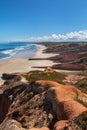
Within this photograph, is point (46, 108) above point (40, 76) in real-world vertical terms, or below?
above

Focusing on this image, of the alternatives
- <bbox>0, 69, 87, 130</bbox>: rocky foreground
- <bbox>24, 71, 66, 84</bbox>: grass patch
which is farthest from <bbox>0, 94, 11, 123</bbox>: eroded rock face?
<bbox>24, 71, 66, 84</bbox>: grass patch

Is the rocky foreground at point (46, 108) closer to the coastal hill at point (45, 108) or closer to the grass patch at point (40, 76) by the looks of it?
the coastal hill at point (45, 108)

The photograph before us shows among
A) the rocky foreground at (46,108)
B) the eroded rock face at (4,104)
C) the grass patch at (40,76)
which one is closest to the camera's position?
the rocky foreground at (46,108)

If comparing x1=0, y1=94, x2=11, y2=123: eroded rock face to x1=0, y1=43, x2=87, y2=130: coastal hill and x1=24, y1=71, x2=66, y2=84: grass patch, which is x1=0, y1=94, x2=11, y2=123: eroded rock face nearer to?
x1=0, y1=43, x2=87, y2=130: coastal hill

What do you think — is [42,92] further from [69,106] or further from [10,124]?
[10,124]

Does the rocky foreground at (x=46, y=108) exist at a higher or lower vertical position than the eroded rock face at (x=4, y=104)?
higher

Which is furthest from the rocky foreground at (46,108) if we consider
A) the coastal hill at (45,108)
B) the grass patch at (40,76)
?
the grass patch at (40,76)

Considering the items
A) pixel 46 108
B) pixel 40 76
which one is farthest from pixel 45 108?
pixel 40 76

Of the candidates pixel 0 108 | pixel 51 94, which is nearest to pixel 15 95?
pixel 0 108

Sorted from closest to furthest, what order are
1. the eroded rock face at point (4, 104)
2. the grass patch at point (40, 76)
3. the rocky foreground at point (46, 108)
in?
the rocky foreground at point (46, 108) < the eroded rock face at point (4, 104) < the grass patch at point (40, 76)

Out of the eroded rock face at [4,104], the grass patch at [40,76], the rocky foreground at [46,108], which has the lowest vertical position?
the eroded rock face at [4,104]

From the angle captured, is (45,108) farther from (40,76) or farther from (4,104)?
(40,76)
